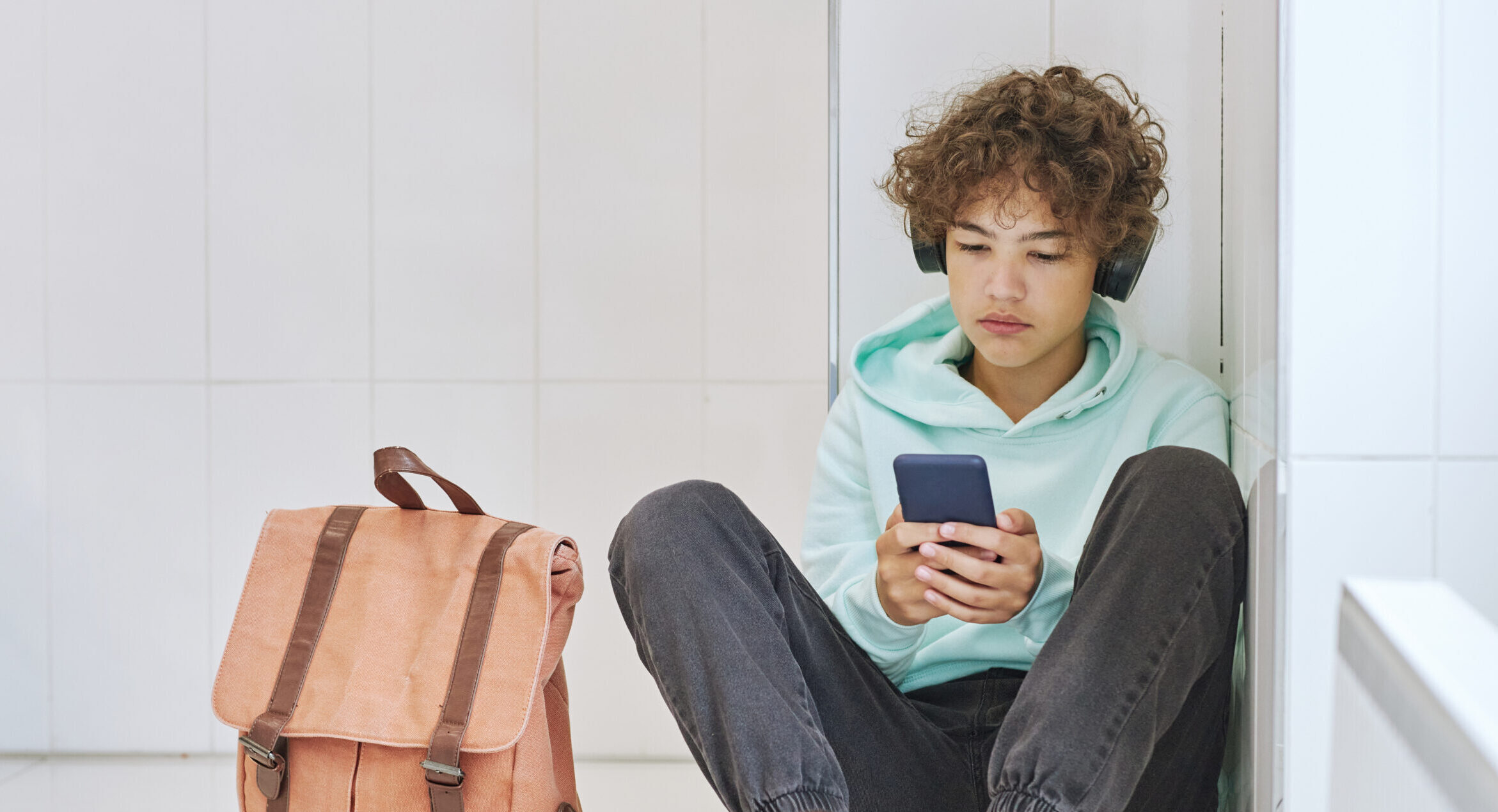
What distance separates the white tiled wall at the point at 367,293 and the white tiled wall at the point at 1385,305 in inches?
33.8

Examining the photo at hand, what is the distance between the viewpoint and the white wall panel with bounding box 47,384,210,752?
1.51 m

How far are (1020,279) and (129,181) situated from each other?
1.26 metres

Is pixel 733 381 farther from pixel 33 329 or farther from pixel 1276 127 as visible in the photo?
pixel 33 329

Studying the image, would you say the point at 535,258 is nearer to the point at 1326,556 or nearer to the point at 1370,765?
the point at 1326,556

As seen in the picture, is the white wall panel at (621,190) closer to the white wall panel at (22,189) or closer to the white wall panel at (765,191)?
the white wall panel at (765,191)

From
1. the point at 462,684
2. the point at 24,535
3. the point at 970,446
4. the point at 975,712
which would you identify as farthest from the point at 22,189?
the point at 975,712

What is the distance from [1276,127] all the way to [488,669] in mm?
733

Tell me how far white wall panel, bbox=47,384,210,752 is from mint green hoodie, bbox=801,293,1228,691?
39.3 inches

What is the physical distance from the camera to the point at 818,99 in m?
1.41

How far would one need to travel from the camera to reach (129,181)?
4.85 ft

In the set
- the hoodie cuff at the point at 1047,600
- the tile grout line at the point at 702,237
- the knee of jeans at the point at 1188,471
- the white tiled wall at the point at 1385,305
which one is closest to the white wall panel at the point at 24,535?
the tile grout line at the point at 702,237

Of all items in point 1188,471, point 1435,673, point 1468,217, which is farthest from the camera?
point 1188,471

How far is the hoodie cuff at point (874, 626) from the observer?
2.86 ft

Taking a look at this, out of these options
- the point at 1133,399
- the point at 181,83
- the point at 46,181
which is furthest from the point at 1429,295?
the point at 46,181
